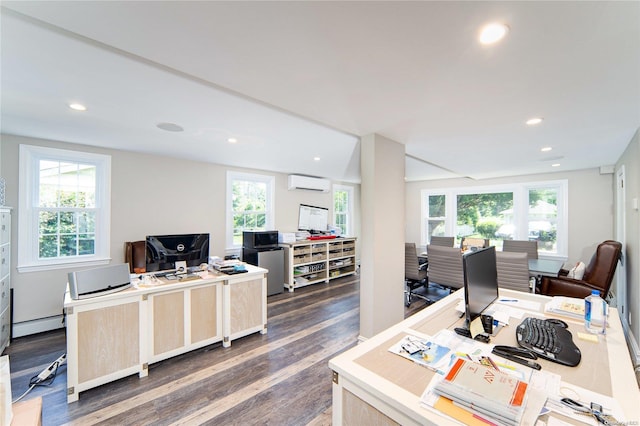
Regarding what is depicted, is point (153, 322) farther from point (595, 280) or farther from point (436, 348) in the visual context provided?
point (595, 280)

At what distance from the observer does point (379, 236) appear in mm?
2787

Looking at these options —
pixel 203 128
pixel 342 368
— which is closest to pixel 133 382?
pixel 342 368

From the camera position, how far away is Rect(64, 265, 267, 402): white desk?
2.02m

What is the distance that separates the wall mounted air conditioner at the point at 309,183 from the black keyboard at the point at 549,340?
446 centimetres

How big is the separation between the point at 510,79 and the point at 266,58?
153 cm

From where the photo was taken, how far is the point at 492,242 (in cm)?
564

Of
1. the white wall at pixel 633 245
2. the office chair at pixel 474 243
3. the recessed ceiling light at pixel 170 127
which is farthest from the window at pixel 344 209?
the white wall at pixel 633 245

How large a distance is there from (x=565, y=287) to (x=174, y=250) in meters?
4.62

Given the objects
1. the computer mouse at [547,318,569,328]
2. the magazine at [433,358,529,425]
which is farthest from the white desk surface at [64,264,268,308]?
the computer mouse at [547,318,569,328]

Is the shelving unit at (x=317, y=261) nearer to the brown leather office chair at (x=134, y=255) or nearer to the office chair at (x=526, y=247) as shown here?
the brown leather office chair at (x=134, y=255)

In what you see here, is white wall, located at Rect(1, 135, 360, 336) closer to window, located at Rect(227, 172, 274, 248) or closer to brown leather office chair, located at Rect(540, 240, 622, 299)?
window, located at Rect(227, 172, 274, 248)

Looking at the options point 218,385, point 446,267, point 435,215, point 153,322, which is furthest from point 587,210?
point 153,322

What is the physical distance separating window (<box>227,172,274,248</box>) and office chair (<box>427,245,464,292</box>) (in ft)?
10.3

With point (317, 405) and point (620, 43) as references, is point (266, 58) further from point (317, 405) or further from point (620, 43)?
point (317, 405)
